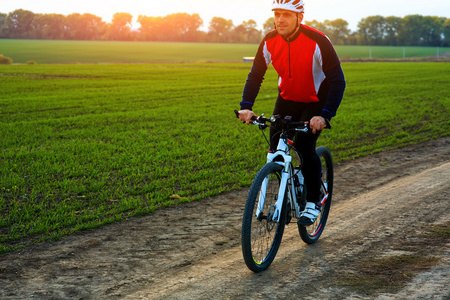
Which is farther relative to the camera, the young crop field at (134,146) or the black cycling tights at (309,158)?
the young crop field at (134,146)

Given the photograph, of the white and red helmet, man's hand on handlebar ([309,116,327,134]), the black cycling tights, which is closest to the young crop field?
the black cycling tights

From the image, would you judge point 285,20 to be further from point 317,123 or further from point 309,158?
point 309,158

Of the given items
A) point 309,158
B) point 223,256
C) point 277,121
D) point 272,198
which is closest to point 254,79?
point 277,121

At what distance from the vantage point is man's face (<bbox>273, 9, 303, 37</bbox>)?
4.18m

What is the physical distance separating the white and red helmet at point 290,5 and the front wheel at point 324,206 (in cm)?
160

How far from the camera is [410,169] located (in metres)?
8.47

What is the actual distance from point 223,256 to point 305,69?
1928mm

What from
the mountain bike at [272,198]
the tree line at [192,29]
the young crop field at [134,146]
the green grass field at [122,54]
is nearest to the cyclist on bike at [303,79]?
the mountain bike at [272,198]

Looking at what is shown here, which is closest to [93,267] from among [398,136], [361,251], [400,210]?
[361,251]

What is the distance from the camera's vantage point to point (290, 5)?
4.09 metres

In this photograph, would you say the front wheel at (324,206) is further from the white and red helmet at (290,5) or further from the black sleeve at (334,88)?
the white and red helmet at (290,5)

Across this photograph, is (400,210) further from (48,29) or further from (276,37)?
(48,29)

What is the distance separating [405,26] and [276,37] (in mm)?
129360

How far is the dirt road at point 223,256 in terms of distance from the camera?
13.1ft
